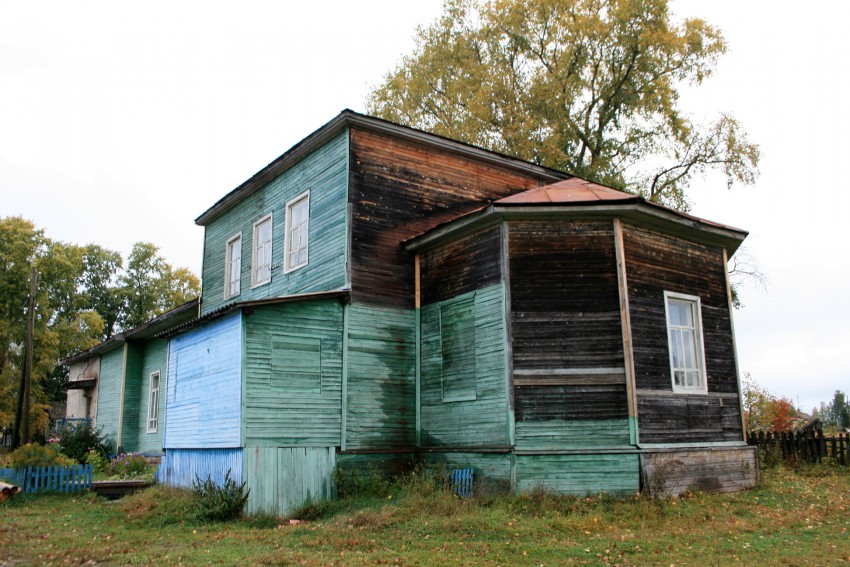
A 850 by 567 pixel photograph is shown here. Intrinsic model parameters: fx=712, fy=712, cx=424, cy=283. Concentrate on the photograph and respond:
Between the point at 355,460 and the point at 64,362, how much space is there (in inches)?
794

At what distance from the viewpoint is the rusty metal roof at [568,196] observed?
13.0 meters

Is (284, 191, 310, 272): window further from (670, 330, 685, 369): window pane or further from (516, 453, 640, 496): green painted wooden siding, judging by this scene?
(670, 330, 685, 369): window pane

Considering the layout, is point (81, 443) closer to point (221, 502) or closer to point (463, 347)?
point (221, 502)

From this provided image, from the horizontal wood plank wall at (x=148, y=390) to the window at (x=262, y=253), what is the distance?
4966 mm

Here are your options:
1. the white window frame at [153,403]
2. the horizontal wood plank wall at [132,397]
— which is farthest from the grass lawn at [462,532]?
the horizontal wood plank wall at [132,397]

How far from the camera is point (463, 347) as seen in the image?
45.1ft

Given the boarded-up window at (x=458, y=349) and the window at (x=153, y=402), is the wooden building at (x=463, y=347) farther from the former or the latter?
the window at (x=153, y=402)

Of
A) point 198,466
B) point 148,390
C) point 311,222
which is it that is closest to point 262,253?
point 311,222

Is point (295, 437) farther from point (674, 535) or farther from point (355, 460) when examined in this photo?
point (674, 535)

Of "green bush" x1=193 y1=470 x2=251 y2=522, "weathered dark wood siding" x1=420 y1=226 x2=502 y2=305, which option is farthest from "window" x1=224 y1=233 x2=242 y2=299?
"green bush" x1=193 y1=470 x2=251 y2=522

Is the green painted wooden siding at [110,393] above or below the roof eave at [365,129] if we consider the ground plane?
below

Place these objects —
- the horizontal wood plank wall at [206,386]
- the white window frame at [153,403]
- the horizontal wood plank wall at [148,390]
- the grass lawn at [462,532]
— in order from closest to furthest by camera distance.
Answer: the grass lawn at [462,532] < the horizontal wood plank wall at [206,386] < the horizontal wood plank wall at [148,390] < the white window frame at [153,403]

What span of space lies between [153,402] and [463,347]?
13.1m

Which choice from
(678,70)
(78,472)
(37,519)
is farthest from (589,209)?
(678,70)
